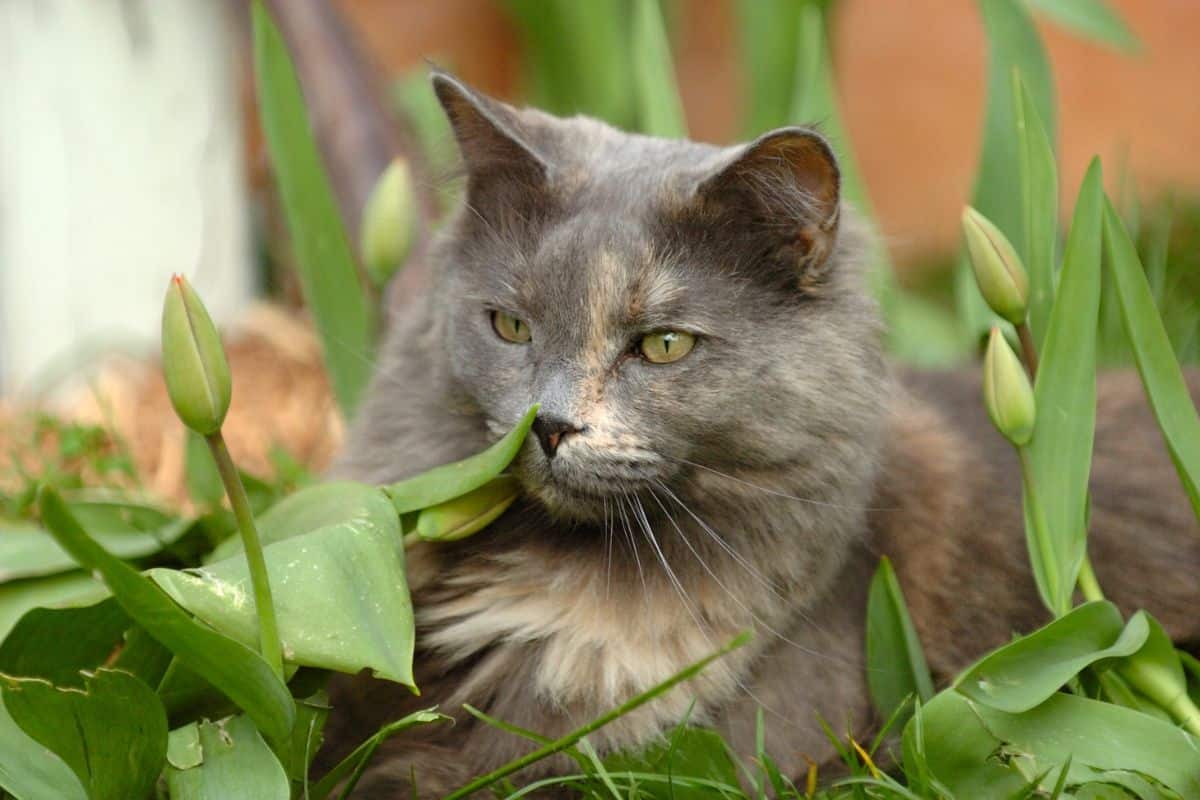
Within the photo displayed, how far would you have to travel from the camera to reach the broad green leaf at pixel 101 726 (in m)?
1.23

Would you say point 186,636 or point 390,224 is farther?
point 390,224

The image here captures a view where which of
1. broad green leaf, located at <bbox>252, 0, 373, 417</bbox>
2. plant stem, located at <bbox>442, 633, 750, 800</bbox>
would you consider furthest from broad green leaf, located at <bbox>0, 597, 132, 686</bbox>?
broad green leaf, located at <bbox>252, 0, 373, 417</bbox>

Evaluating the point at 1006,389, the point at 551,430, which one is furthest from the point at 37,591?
the point at 1006,389

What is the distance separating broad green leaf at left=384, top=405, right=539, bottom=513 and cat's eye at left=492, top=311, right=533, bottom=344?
11cm

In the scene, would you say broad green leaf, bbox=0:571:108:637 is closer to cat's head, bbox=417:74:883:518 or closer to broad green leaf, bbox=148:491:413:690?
broad green leaf, bbox=148:491:413:690

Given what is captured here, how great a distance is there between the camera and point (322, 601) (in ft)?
4.09

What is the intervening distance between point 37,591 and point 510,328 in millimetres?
655

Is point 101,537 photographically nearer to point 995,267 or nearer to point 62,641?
point 62,641

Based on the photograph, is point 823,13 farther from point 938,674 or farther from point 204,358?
point 204,358

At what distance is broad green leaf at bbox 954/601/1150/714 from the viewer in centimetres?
137

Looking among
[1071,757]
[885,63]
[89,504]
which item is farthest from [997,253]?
[885,63]

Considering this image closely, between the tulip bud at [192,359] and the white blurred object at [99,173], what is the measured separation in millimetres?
1910

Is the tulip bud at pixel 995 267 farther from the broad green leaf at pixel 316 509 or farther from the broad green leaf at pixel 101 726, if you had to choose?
the broad green leaf at pixel 101 726

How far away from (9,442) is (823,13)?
1878 millimetres
